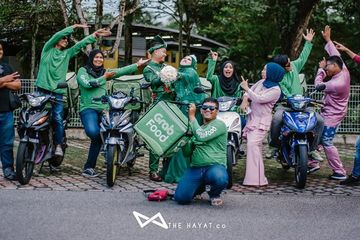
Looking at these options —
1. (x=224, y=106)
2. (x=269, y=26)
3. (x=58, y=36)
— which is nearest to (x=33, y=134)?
(x=58, y=36)

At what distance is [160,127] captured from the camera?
25.0 ft

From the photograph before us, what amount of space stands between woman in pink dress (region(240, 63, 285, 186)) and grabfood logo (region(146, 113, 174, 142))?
1403 millimetres

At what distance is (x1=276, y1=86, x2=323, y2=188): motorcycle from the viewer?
26.5ft

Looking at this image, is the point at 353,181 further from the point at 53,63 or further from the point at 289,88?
the point at 53,63

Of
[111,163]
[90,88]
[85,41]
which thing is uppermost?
[85,41]

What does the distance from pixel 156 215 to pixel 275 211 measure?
1334mm

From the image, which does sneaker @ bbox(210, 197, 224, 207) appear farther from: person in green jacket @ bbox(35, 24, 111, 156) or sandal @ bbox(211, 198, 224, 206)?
person in green jacket @ bbox(35, 24, 111, 156)

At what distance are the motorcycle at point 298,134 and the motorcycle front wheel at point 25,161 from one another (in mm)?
3431

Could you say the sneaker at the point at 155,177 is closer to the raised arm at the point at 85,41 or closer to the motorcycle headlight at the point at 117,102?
the motorcycle headlight at the point at 117,102

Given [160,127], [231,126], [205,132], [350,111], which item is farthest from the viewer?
[350,111]

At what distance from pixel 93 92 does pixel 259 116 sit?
2392mm

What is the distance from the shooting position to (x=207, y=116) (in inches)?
281

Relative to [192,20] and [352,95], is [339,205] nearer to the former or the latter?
[352,95]

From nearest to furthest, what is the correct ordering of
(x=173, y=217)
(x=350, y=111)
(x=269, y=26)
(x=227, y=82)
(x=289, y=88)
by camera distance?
1. (x=173, y=217)
2. (x=227, y=82)
3. (x=289, y=88)
4. (x=350, y=111)
5. (x=269, y=26)
